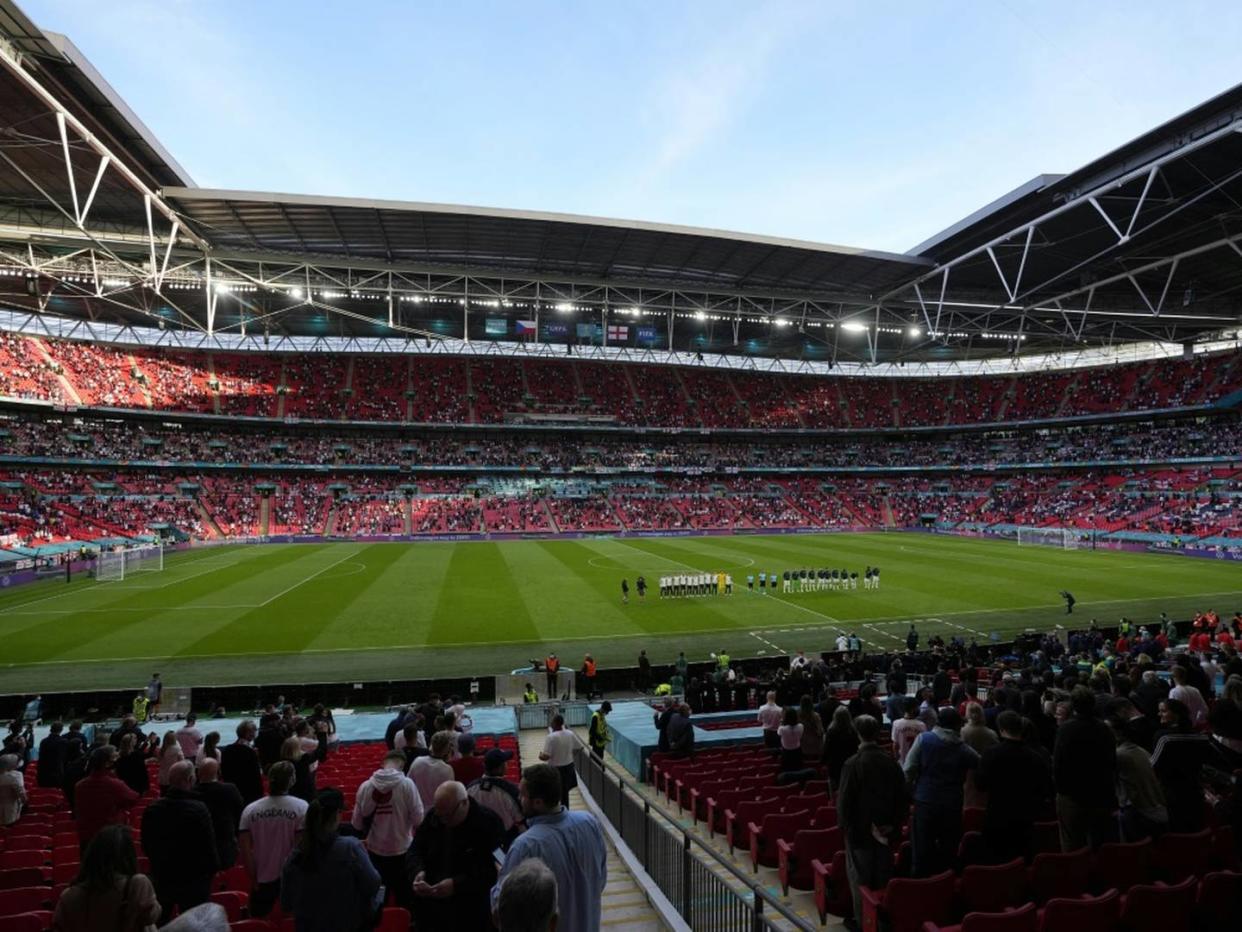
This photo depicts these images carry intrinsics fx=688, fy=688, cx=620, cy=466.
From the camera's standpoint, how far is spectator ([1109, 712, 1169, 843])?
5.07 m

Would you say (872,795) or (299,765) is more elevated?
(872,795)

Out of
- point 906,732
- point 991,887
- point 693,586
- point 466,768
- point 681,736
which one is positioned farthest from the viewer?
point 693,586

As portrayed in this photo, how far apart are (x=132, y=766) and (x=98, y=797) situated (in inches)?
54.6

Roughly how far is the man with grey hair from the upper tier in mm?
63830

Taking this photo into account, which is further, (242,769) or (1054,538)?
(1054,538)

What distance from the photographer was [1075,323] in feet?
162

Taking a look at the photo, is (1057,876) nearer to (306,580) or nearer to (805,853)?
(805,853)

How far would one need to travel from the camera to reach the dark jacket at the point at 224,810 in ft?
15.3

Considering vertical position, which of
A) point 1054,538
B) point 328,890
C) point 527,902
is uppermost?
point 527,902

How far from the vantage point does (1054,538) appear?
49031 millimetres

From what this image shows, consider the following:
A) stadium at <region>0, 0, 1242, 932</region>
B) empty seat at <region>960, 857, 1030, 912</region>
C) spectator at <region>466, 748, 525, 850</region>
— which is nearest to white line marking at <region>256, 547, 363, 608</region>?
stadium at <region>0, 0, 1242, 932</region>

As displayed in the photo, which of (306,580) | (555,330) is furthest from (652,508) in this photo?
(306,580)

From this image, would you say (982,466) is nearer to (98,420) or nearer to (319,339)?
(319,339)

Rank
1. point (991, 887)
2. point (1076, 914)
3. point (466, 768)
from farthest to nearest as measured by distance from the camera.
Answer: point (466, 768) → point (991, 887) → point (1076, 914)
